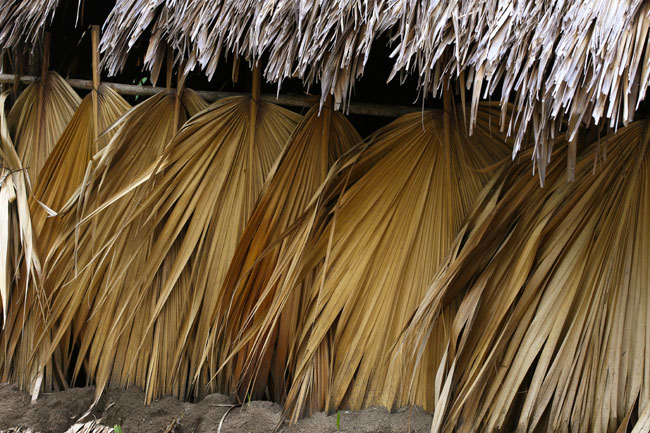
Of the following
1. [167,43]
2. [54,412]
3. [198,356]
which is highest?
[167,43]

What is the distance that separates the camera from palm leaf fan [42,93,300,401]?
274 cm

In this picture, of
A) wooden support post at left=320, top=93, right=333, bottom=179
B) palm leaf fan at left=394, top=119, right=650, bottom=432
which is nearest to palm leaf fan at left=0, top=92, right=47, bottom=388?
wooden support post at left=320, top=93, right=333, bottom=179

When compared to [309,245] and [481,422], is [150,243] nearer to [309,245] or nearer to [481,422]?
[309,245]

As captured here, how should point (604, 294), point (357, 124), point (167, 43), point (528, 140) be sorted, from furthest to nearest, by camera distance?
1. point (357, 124)
2. point (167, 43)
3. point (528, 140)
4. point (604, 294)

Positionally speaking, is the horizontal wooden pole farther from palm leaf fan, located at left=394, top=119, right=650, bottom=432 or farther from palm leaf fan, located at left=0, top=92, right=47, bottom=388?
palm leaf fan, located at left=394, top=119, right=650, bottom=432

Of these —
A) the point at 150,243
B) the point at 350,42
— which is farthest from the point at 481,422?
the point at 150,243

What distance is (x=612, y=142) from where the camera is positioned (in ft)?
7.22

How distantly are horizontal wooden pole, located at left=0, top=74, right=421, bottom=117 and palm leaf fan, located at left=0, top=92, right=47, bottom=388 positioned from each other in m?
0.32

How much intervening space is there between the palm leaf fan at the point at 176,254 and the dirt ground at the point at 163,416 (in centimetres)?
9

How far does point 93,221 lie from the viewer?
280 centimetres

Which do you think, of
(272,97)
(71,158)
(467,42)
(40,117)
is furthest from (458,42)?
(40,117)

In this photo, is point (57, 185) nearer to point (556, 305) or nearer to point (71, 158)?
point (71, 158)

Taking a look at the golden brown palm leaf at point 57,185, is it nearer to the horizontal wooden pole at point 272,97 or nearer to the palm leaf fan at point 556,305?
the horizontal wooden pole at point 272,97

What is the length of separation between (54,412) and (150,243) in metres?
0.80
